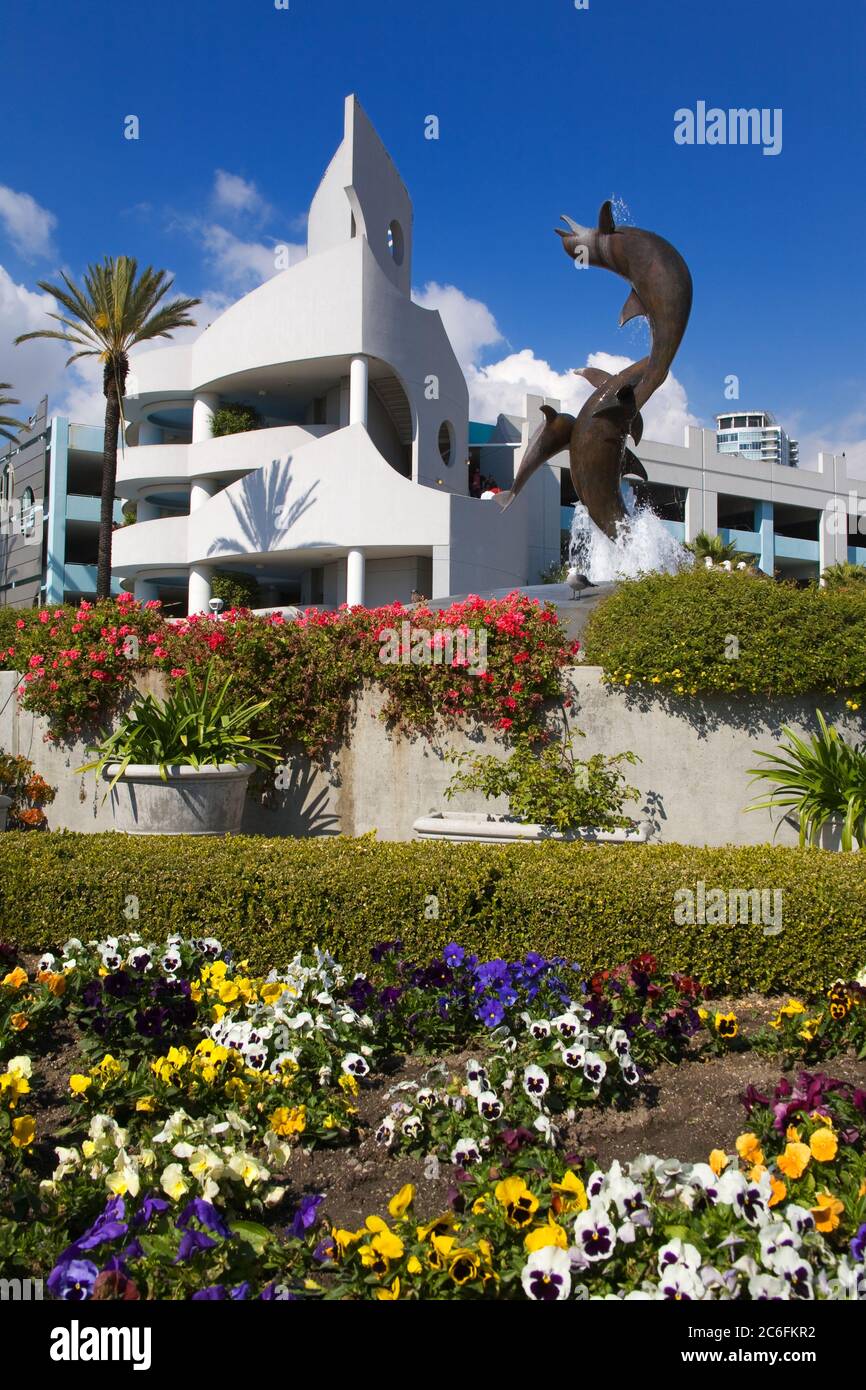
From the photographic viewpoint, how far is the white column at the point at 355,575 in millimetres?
24125

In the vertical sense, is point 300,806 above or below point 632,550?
below

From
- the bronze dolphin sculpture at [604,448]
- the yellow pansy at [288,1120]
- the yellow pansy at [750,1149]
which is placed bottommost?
the yellow pansy at [288,1120]

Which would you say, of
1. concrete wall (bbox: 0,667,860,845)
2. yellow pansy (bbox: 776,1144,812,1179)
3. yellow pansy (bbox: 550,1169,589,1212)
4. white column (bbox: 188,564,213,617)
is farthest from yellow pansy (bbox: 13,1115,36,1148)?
white column (bbox: 188,564,213,617)

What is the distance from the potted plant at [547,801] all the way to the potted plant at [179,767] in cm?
152

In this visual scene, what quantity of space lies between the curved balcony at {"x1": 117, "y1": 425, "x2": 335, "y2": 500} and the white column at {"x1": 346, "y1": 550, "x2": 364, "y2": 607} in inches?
122

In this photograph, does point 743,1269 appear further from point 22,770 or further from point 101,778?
point 22,770

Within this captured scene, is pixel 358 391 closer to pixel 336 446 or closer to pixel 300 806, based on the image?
pixel 336 446

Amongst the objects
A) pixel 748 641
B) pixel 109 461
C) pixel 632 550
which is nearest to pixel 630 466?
pixel 632 550

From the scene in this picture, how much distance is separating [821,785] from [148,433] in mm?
29952

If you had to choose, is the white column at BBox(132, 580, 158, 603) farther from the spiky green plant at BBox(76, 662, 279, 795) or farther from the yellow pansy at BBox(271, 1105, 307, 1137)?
the yellow pansy at BBox(271, 1105, 307, 1137)

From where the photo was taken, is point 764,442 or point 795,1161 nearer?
point 795,1161

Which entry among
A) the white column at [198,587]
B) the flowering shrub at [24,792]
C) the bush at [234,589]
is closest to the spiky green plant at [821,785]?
the flowering shrub at [24,792]

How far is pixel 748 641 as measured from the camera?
7699 mm

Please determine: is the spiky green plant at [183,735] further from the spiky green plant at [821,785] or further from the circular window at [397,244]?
the circular window at [397,244]
